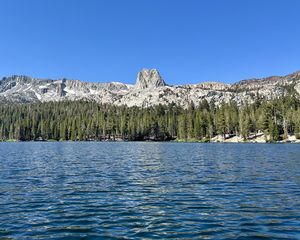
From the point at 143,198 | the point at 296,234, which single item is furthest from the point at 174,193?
the point at 296,234

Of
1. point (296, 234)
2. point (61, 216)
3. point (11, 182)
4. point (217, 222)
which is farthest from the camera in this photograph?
point (11, 182)

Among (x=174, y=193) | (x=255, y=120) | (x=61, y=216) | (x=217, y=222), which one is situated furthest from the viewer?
(x=255, y=120)

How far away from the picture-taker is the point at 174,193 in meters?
27.4

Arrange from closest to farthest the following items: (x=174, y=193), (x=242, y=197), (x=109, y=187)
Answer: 1. (x=242, y=197)
2. (x=174, y=193)
3. (x=109, y=187)

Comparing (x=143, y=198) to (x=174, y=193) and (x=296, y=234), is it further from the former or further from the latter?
(x=296, y=234)

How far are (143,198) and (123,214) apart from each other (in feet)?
17.3

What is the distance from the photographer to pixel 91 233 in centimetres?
1672

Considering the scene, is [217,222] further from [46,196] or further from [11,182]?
[11,182]

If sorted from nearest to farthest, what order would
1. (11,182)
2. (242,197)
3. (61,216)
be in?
(61,216)
(242,197)
(11,182)

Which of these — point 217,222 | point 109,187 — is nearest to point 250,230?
point 217,222

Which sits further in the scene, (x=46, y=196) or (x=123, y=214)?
(x=46, y=196)

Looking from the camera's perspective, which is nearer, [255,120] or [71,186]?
[71,186]

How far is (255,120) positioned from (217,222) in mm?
184152

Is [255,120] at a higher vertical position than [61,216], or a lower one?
higher
